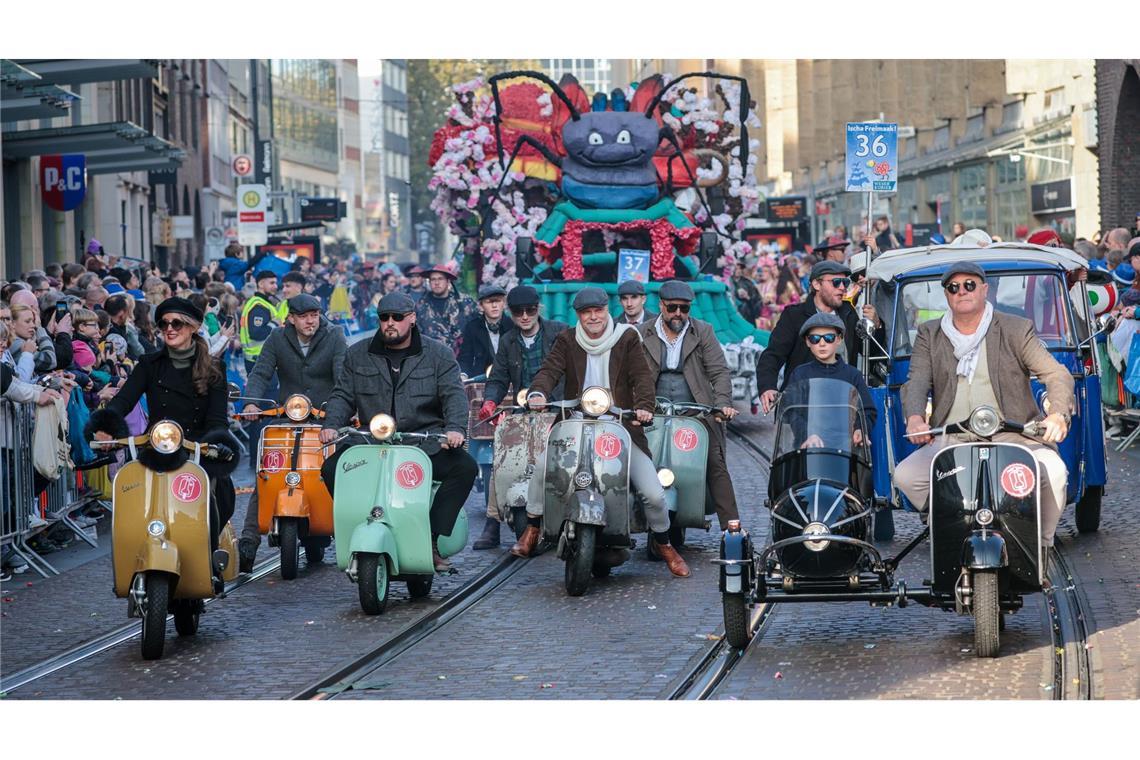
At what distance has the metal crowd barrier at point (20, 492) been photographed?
11516 millimetres

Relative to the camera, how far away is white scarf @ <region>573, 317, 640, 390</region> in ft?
35.9

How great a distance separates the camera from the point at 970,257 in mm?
12102

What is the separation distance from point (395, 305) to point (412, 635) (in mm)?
2069

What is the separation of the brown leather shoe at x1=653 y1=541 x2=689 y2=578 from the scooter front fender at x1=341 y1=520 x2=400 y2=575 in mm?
1882

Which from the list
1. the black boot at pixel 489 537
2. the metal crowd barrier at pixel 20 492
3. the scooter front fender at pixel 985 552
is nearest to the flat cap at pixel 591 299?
the black boot at pixel 489 537

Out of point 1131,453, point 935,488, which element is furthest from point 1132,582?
point 1131,453

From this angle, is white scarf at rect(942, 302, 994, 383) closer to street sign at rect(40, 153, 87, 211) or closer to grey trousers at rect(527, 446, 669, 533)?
grey trousers at rect(527, 446, 669, 533)

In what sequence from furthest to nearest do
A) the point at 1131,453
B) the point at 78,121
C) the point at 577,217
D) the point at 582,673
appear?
1. the point at 78,121
2. the point at 577,217
3. the point at 1131,453
4. the point at 582,673

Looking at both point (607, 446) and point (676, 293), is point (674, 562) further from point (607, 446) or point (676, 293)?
point (676, 293)

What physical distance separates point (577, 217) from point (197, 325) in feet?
44.7

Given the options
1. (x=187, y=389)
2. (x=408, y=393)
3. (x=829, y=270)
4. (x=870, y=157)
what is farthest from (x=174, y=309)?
(x=870, y=157)

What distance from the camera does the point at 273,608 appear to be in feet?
32.9

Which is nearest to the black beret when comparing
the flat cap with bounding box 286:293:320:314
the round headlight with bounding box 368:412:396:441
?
the round headlight with bounding box 368:412:396:441

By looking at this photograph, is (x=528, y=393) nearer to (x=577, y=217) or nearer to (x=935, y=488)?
(x=935, y=488)
